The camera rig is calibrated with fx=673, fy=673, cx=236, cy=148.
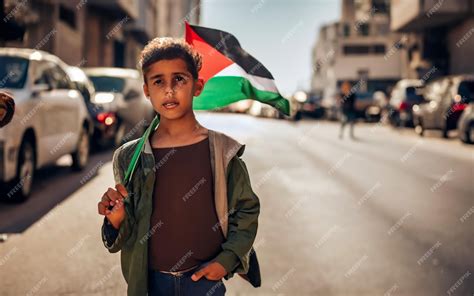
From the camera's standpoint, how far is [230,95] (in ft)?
8.49

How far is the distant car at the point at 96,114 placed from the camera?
1276 centimetres

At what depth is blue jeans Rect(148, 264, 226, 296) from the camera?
2.32m

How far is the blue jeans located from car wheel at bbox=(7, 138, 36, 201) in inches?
237

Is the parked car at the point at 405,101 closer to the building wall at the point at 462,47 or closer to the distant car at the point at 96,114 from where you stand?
the building wall at the point at 462,47

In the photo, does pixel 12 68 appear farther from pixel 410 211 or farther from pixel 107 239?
pixel 107 239

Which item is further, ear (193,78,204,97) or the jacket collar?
ear (193,78,204,97)

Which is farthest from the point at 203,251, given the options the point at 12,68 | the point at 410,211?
the point at 12,68

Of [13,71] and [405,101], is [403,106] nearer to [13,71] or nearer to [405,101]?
[405,101]

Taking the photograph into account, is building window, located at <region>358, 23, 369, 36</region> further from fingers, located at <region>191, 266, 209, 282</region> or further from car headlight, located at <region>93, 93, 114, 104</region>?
fingers, located at <region>191, 266, 209, 282</region>

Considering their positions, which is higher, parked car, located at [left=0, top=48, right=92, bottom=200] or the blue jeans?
the blue jeans

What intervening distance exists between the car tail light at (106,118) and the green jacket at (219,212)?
37.8ft

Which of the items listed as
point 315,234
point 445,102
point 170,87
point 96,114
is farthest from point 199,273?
point 445,102

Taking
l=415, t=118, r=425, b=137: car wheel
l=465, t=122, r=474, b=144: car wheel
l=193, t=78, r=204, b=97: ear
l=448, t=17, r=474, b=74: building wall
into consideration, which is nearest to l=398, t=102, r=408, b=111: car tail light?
l=415, t=118, r=425, b=137: car wheel

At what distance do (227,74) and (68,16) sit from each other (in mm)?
30555
